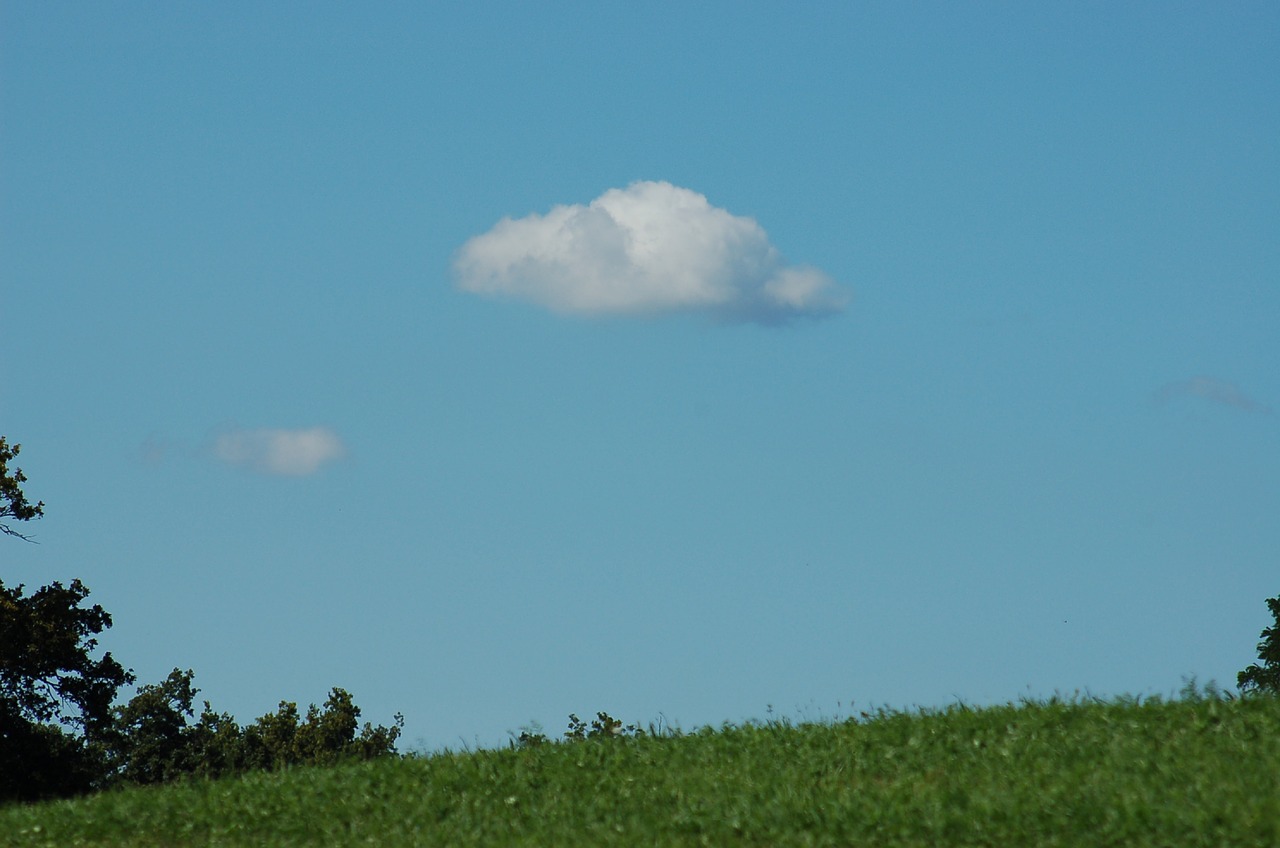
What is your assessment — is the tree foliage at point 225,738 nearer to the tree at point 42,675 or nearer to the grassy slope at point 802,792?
the tree at point 42,675

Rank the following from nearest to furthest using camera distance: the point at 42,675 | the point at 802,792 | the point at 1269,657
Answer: the point at 802,792
the point at 42,675
the point at 1269,657

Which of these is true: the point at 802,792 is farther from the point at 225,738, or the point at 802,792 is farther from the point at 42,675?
the point at 225,738

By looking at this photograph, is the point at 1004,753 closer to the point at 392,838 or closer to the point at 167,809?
the point at 392,838

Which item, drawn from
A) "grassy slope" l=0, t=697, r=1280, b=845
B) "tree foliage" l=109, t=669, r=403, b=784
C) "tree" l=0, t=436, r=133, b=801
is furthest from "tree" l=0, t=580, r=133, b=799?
"tree foliage" l=109, t=669, r=403, b=784

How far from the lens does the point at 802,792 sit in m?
14.9

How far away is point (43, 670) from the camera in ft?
119

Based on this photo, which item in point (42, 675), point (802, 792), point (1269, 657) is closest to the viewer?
point (802, 792)

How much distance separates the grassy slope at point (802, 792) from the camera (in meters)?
13.4

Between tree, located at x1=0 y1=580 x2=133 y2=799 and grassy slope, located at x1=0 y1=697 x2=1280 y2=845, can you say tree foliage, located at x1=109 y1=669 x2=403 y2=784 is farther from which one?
grassy slope, located at x1=0 y1=697 x2=1280 y2=845

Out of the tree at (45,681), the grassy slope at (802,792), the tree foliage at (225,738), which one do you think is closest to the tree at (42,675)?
Answer: the tree at (45,681)

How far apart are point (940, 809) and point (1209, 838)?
8.18 ft

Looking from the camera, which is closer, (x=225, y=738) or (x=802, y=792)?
(x=802, y=792)

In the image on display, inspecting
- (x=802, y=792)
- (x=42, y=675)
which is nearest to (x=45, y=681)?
(x=42, y=675)

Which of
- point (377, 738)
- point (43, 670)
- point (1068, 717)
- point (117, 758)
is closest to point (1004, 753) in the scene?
point (1068, 717)
